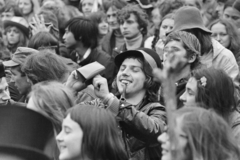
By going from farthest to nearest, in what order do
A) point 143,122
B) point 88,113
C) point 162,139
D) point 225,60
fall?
point 225,60 < point 143,122 < point 88,113 < point 162,139

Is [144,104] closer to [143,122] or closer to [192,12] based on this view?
[143,122]

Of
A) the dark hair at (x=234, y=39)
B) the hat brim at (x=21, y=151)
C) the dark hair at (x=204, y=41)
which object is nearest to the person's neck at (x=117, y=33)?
the dark hair at (x=234, y=39)

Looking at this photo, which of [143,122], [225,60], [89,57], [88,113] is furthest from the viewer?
[89,57]

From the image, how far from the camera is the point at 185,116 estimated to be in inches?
154

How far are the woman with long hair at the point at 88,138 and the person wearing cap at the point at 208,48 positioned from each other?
6.93 feet

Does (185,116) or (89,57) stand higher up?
(185,116)

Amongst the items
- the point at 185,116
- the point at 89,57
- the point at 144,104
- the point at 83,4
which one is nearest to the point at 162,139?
the point at 185,116

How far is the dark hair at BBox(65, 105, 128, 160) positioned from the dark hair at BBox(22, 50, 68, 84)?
1.61 metres

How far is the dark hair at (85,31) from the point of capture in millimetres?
8562

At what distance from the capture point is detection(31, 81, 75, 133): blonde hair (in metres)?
4.86

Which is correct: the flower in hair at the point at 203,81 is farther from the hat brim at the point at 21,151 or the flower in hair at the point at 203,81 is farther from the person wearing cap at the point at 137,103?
the hat brim at the point at 21,151

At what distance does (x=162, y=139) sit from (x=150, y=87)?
1.89 metres

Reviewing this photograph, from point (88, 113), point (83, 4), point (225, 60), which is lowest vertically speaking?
point (83, 4)

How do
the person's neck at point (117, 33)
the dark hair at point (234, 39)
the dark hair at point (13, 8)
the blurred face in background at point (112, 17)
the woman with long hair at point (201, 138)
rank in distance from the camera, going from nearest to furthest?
1. the woman with long hair at point (201, 138)
2. the dark hair at point (234, 39)
3. the person's neck at point (117, 33)
4. the blurred face in background at point (112, 17)
5. the dark hair at point (13, 8)
